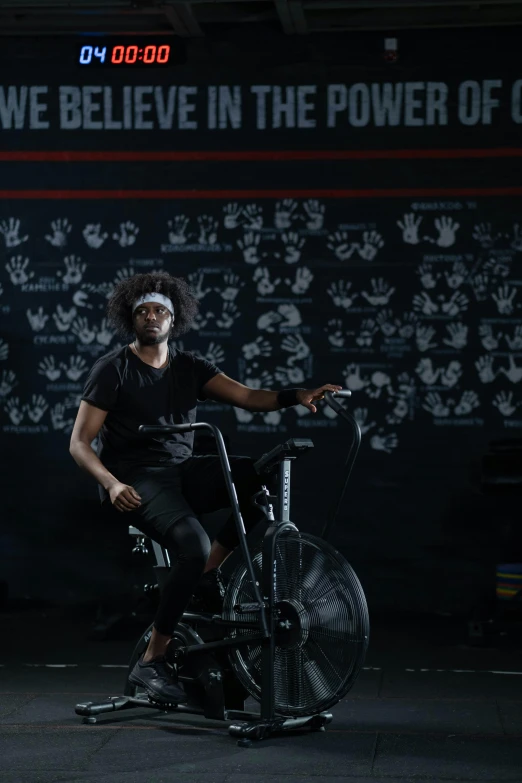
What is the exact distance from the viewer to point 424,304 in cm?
648

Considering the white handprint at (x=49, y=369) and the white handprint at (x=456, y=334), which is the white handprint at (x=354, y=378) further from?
the white handprint at (x=49, y=369)

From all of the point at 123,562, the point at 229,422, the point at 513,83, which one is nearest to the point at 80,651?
the point at 123,562

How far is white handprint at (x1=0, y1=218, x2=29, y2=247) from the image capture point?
6.70 m

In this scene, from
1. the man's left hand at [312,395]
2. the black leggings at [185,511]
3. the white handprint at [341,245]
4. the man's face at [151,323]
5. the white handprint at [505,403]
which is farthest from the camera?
the white handprint at [341,245]

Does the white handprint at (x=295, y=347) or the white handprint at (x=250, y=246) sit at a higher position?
the white handprint at (x=250, y=246)

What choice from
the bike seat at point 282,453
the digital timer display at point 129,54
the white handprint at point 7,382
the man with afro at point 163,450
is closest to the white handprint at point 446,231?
the digital timer display at point 129,54

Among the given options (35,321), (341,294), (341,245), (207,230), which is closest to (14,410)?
(35,321)

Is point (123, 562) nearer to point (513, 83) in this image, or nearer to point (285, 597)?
point (285, 597)

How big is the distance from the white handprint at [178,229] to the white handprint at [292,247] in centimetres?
55

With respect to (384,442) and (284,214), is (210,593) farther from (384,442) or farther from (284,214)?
(284,214)

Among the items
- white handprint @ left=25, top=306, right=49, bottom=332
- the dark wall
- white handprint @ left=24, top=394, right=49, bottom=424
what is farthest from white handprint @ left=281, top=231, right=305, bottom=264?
white handprint @ left=24, top=394, right=49, bottom=424

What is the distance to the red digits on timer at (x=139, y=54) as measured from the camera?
6.55m

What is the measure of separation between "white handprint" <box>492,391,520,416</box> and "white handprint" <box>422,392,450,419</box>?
0.26 metres

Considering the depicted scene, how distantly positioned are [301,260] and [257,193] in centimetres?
44
